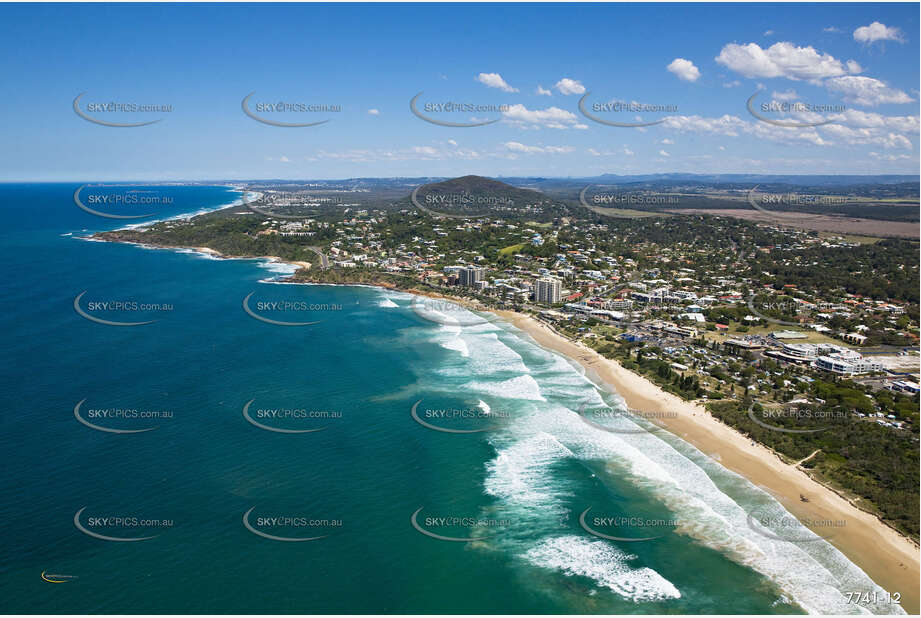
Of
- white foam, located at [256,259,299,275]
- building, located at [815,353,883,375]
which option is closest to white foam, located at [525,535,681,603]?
building, located at [815,353,883,375]

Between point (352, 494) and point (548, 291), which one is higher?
point (548, 291)

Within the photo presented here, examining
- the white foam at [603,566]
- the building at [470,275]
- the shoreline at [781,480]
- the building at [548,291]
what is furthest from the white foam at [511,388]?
the building at [470,275]

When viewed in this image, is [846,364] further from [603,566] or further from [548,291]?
[548,291]

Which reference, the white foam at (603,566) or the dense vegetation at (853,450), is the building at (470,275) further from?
the white foam at (603,566)

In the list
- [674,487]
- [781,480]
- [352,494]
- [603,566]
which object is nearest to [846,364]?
[781,480]

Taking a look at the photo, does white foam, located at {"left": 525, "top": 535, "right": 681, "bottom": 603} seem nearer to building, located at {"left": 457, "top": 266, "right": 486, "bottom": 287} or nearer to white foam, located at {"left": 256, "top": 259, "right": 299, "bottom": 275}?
building, located at {"left": 457, "top": 266, "right": 486, "bottom": 287}
